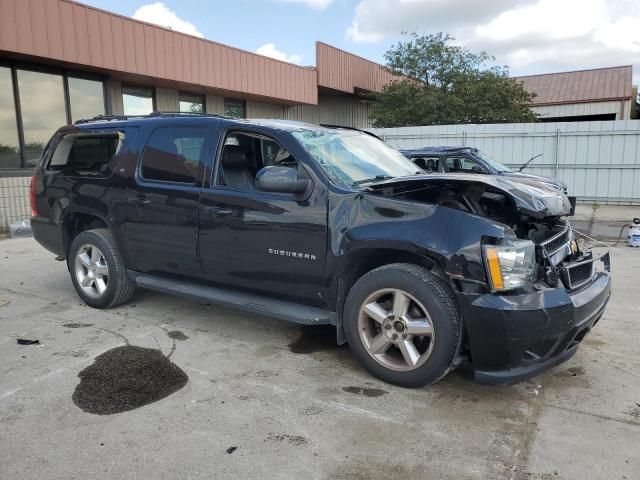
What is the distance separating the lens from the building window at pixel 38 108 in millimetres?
10609

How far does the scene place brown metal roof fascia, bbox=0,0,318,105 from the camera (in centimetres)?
965

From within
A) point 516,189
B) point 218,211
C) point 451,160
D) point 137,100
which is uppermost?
point 137,100

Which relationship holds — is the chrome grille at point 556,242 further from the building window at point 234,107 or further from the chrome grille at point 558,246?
the building window at point 234,107

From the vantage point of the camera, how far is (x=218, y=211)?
4.09m

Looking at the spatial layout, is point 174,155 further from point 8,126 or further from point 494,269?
point 8,126

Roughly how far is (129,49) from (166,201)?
876 centimetres

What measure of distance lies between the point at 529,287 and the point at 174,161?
3.02 metres

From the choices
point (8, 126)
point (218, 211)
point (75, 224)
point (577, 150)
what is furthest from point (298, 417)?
point (577, 150)

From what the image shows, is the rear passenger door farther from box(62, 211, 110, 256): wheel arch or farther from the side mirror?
the side mirror

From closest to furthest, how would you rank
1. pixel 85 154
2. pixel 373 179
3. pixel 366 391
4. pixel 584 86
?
pixel 366 391, pixel 373 179, pixel 85 154, pixel 584 86

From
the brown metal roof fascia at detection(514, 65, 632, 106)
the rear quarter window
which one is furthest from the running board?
the brown metal roof fascia at detection(514, 65, 632, 106)

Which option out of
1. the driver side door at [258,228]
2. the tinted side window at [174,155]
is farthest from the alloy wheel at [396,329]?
the tinted side window at [174,155]

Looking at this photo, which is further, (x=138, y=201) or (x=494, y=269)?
(x=138, y=201)

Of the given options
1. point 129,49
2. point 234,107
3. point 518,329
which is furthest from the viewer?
point 234,107
